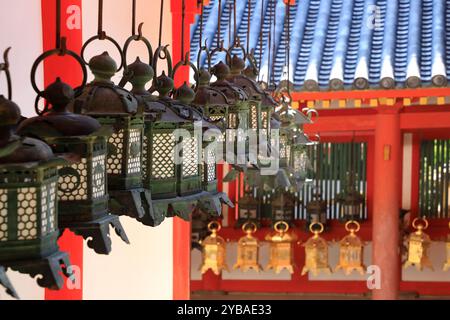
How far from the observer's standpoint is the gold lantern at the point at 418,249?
35.9 ft

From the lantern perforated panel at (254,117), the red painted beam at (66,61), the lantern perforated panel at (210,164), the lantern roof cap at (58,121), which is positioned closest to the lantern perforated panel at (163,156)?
the lantern perforated panel at (210,164)

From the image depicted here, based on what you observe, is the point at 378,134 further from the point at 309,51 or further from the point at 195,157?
the point at 195,157

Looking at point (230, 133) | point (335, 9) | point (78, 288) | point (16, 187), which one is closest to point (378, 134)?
point (335, 9)

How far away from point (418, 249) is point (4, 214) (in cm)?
949

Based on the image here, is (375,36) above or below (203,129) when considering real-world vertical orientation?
above

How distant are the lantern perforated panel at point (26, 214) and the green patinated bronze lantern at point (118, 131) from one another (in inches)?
17.7

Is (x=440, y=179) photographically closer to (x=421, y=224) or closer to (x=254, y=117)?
(x=421, y=224)

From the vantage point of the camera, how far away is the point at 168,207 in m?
2.81

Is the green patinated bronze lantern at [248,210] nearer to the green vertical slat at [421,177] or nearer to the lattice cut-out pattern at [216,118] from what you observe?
the green vertical slat at [421,177]

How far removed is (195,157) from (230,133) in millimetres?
568

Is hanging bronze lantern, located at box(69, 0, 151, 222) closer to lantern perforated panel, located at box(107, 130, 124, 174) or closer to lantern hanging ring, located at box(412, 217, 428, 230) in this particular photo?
lantern perforated panel, located at box(107, 130, 124, 174)

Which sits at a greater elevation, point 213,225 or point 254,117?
point 254,117

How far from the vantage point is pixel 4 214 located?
1.96m

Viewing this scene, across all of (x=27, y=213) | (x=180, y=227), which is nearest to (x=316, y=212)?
(x=180, y=227)
